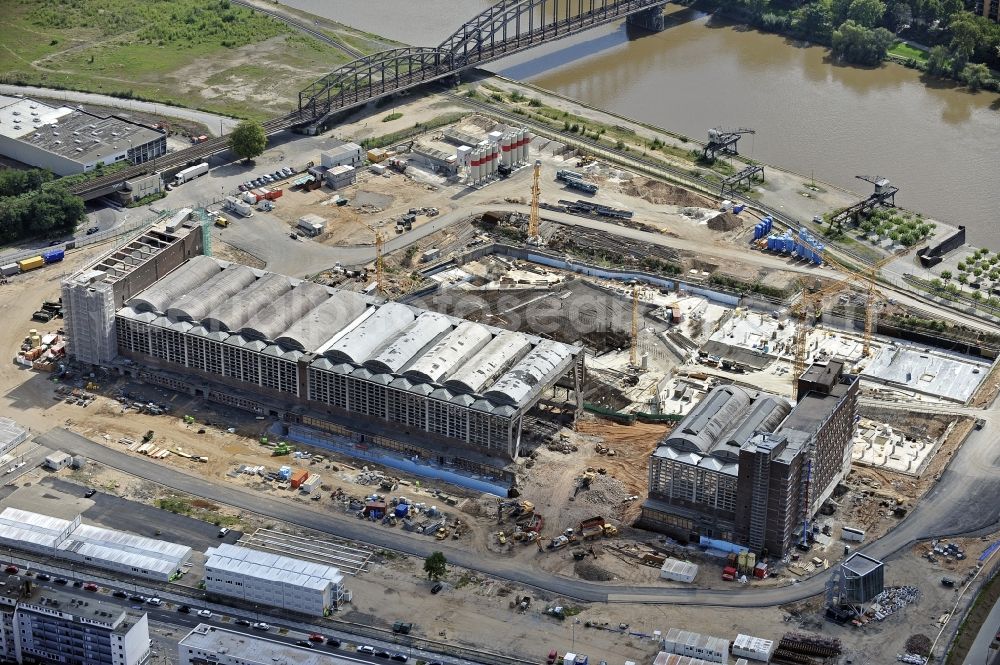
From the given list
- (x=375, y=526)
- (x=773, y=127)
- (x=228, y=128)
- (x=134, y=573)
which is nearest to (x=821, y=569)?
(x=375, y=526)

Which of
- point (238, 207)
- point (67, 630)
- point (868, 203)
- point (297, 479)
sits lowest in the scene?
point (297, 479)

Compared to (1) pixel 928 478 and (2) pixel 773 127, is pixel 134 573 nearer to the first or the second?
(1) pixel 928 478

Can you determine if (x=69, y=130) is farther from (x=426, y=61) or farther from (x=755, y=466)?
(x=755, y=466)

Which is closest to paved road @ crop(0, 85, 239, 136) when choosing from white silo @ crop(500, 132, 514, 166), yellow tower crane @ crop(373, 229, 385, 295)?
white silo @ crop(500, 132, 514, 166)

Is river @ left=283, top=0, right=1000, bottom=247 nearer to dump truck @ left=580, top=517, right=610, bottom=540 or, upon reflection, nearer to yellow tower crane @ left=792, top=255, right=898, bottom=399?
yellow tower crane @ left=792, top=255, right=898, bottom=399

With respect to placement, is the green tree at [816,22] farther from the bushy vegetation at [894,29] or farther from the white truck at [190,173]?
the white truck at [190,173]

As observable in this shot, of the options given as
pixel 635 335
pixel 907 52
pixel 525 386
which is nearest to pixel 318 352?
pixel 525 386

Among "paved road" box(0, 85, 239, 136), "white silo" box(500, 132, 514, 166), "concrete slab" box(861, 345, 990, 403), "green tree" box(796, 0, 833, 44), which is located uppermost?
"green tree" box(796, 0, 833, 44)
